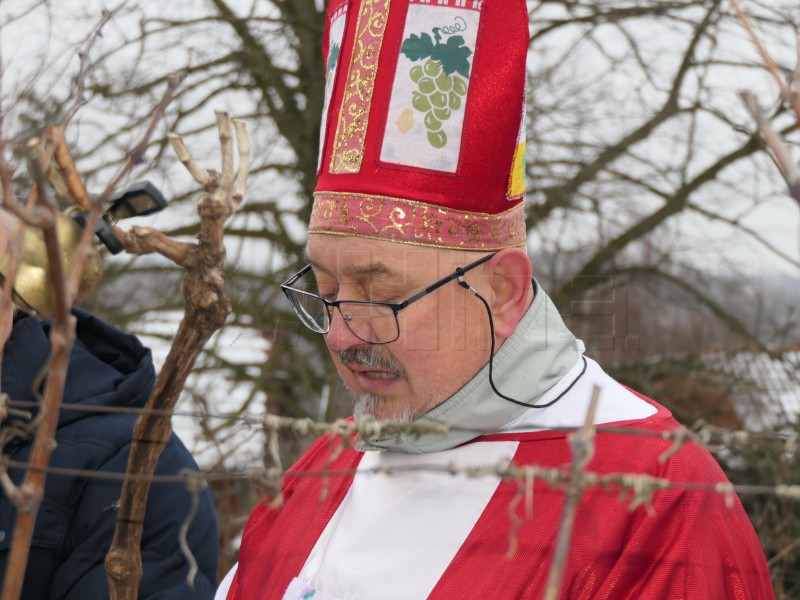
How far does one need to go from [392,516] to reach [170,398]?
67cm

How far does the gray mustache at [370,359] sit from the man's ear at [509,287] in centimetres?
22

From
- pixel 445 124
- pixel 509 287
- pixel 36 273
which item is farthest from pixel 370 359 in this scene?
pixel 36 273

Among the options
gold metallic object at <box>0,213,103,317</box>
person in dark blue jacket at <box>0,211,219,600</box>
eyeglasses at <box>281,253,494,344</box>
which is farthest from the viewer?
person in dark blue jacket at <box>0,211,219,600</box>

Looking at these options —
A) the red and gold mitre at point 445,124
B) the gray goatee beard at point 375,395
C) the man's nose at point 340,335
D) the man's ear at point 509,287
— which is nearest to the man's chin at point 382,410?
the gray goatee beard at point 375,395

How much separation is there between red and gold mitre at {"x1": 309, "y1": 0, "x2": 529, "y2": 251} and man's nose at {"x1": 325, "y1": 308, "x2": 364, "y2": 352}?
7.8 inches

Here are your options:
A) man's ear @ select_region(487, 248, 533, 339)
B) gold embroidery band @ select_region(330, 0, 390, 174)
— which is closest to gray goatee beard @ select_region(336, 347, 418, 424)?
man's ear @ select_region(487, 248, 533, 339)

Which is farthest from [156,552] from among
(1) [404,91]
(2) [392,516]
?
(1) [404,91]

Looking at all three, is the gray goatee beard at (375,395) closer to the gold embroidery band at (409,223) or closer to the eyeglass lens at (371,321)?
the eyeglass lens at (371,321)

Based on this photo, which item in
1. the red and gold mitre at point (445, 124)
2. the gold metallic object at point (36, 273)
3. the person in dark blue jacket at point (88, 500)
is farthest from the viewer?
the person in dark blue jacket at point (88, 500)

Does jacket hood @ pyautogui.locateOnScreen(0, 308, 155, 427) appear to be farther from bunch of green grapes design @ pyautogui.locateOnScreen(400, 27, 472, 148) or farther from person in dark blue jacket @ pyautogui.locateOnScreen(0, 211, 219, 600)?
bunch of green grapes design @ pyautogui.locateOnScreen(400, 27, 472, 148)

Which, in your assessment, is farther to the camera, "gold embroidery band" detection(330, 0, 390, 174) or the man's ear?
"gold embroidery band" detection(330, 0, 390, 174)

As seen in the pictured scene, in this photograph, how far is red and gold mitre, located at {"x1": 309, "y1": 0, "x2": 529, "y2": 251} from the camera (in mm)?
2160

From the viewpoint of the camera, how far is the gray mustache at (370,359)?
2.06 m

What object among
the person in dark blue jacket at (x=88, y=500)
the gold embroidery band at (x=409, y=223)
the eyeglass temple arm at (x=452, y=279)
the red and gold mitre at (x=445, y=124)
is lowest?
the person in dark blue jacket at (x=88, y=500)
